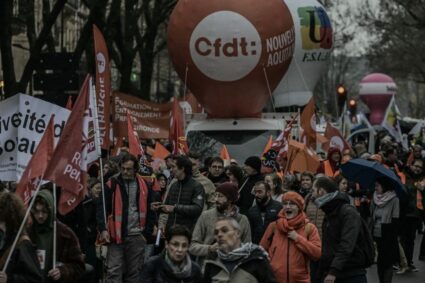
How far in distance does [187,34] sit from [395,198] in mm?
7880

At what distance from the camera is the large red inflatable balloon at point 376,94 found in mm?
66312

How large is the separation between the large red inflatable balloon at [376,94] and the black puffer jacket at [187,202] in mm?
53022

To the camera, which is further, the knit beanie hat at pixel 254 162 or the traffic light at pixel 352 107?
the traffic light at pixel 352 107

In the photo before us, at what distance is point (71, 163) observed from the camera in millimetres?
9086

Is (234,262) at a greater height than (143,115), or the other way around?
(143,115)

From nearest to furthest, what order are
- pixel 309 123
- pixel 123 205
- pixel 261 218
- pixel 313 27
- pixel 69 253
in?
1. pixel 69 253
2. pixel 261 218
3. pixel 123 205
4. pixel 309 123
5. pixel 313 27

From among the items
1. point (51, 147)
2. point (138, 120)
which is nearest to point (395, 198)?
point (51, 147)

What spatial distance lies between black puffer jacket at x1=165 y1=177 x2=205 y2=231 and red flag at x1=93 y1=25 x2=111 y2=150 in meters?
2.14

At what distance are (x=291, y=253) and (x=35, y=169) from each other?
7.96 ft

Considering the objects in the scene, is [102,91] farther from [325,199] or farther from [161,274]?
[161,274]

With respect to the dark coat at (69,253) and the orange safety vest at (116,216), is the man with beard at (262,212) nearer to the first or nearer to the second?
the orange safety vest at (116,216)

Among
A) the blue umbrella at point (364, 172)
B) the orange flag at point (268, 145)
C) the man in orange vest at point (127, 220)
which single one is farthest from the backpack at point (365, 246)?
the orange flag at point (268, 145)

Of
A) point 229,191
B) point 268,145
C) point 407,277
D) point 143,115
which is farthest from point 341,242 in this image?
point 143,115

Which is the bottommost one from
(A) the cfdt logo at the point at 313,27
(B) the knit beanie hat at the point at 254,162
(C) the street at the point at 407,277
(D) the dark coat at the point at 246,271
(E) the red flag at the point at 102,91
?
(C) the street at the point at 407,277
